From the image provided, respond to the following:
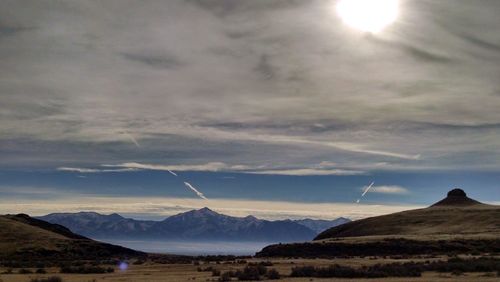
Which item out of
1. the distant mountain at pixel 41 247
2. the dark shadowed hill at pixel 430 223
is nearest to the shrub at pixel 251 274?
the distant mountain at pixel 41 247

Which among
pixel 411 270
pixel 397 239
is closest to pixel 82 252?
pixel 397 239

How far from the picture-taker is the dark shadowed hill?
140500mm

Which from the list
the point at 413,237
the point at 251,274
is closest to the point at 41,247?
the point at 251,274

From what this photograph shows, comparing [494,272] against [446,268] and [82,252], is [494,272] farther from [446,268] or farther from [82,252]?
[82,252]

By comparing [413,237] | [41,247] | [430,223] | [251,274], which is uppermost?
[430,223]

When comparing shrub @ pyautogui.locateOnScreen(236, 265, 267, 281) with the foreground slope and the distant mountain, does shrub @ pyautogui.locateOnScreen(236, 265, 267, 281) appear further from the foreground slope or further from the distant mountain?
the distant mountain

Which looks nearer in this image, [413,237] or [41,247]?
[41,247]

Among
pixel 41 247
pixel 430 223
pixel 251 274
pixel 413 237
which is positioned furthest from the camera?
pixel 430 223

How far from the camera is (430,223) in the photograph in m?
158

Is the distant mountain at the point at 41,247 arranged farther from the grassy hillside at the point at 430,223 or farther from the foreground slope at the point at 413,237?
the grassy hillside at the point at 430,223

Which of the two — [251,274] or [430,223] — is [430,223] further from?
[251,274]

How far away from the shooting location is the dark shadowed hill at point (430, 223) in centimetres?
14050

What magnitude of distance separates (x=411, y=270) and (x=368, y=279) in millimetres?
6673

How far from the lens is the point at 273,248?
13188 cm
